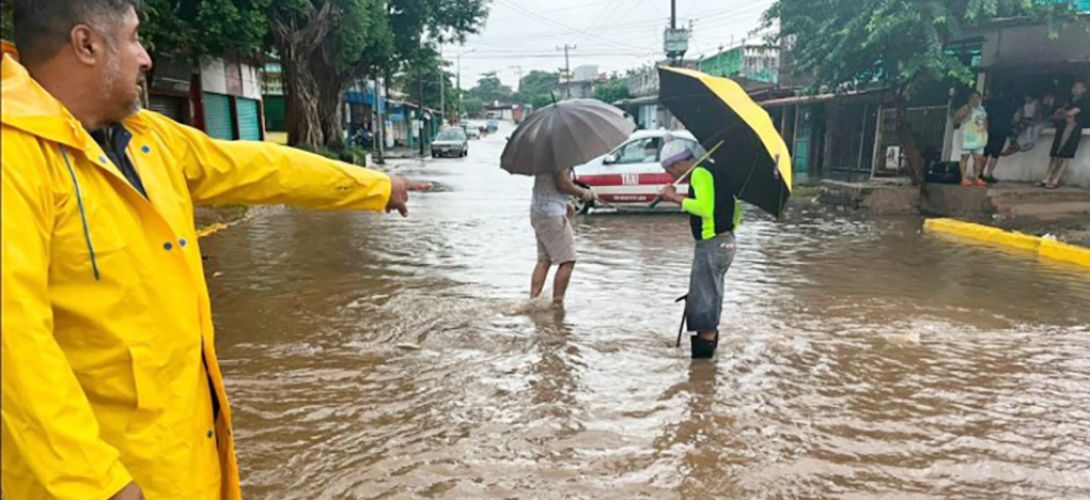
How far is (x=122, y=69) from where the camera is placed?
5.23 feet

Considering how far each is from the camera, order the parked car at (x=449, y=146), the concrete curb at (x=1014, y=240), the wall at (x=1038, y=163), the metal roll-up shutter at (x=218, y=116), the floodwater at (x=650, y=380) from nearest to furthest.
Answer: the floodwater at (x=650, y=380), the concrete curb at (x=1014, y=240), the wall at (x=1038, y=163), the metal roll-up shutter at (x=218, y=116), the parked car at (x=449, y=146)

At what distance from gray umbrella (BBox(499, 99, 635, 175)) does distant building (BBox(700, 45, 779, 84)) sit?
23581 mm

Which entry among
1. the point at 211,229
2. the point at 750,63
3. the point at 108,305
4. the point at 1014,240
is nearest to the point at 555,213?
the point at 108,305

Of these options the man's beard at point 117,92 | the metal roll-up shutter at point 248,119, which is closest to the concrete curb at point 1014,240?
the man's beard at point 117,92

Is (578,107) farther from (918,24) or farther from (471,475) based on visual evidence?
(918,24)

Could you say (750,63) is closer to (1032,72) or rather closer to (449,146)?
(449,146)

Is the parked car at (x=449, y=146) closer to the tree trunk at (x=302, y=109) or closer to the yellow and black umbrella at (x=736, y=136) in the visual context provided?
the tree trunk at (x=302, y=109)

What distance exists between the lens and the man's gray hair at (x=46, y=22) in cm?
148

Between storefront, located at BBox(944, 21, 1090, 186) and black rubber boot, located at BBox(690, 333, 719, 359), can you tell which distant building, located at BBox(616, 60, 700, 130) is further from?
black rubber boot, located at BBox(690, 333, 719, 359)

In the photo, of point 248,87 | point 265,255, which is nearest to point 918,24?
point 265,255

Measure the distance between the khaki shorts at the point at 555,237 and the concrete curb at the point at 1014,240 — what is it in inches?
246

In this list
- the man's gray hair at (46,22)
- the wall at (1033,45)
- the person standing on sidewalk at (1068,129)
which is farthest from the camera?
the wall at (1033,45)

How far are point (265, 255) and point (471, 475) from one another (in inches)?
249

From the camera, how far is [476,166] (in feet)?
95.5
